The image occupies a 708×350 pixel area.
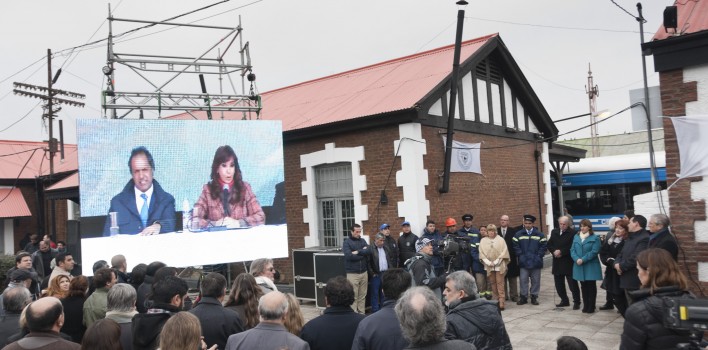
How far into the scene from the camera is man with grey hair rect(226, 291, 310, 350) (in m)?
3.68

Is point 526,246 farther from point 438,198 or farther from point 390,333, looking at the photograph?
point 390,333

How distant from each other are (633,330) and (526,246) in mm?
6937

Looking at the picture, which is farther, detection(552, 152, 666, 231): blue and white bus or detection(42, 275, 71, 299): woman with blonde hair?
detection(552, 152, 666, 231): blue and white bus

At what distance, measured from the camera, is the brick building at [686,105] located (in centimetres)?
690

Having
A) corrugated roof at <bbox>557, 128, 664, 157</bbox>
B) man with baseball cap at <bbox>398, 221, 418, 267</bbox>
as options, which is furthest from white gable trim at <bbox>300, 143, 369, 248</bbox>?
corrugated roof at <bbox>557, 128, 664, 157</bbox>

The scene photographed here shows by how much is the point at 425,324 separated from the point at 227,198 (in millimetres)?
8028

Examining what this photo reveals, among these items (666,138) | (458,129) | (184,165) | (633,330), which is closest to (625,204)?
(458,129)

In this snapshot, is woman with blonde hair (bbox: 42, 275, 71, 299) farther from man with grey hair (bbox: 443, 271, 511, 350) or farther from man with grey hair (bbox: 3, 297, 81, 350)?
man with grey hair (bbox: 443, 271, 511, 350)

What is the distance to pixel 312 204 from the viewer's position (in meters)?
12.8

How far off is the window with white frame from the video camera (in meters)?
9.18

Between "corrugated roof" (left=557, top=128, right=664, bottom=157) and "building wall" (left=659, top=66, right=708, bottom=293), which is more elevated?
"corrugated roof" (left=557, top=128, right=664, bottom=157)

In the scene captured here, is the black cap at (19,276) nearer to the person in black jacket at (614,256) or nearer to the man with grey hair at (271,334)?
the man with grey hair at (271,334)

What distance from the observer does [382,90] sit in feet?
42.5

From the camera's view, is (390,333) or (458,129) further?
(458,129)
